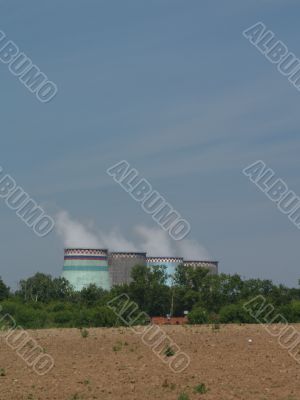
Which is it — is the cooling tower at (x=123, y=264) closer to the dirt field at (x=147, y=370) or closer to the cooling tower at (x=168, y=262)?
the cooling tower at (x=168, y=262)

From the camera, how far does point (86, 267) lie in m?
93.6

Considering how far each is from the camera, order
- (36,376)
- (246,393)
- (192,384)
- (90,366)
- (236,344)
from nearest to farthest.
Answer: (246,393)
(192,384)
(36,376)
(90,366)
(236,344)

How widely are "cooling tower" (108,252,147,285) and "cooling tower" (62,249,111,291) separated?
9.50 metres

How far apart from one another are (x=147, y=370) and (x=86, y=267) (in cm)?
7220

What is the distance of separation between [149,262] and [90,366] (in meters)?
84.9

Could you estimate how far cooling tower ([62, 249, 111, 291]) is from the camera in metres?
91.8

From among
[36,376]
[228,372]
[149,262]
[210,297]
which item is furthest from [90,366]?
[149,262]

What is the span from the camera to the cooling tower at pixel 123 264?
10444 centimetres

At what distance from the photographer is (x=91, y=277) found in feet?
308

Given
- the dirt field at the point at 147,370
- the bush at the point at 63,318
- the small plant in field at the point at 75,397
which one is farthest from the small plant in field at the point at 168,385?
the bush at the point at 63,318

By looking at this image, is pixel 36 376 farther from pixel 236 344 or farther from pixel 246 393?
pixel 236 344

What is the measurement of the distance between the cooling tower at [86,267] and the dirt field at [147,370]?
202ft

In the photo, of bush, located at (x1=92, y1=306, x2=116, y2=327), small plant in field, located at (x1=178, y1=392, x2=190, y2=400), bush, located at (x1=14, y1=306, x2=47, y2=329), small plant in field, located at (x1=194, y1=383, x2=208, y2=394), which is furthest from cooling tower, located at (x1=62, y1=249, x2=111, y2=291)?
small plant in field, located at (x1=178, y1=392, x2=190, y2=400)

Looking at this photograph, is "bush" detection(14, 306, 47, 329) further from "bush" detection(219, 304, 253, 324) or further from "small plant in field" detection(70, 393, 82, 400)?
"small plant in field" detection(70, 393, 82, 400)
